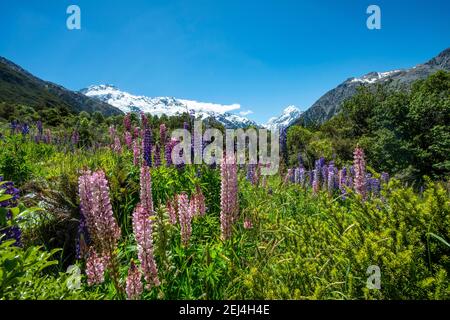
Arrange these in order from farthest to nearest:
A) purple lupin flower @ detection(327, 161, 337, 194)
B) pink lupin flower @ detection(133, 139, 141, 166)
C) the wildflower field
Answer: purple lupin flower @ detection(327, 161, 337, 194) → pink lupin flower @ detection(133, 139, 141, 166) → the wildflower field

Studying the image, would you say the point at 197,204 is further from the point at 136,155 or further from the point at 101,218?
the point at 136,155

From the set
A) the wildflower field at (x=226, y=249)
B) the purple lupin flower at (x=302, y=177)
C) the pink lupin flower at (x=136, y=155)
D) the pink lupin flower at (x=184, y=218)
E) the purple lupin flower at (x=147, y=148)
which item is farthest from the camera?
the purple lupin flower at (x=302, y=177)

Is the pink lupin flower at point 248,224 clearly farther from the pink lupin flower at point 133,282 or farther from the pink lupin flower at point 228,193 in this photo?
the pink lupin flower at point 133,282

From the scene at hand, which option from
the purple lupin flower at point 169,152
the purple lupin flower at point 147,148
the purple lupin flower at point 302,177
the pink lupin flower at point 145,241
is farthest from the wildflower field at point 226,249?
the purple lupin flower at point 302,177

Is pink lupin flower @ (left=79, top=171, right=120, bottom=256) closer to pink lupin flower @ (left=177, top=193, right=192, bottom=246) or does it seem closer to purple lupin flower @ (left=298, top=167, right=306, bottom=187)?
pink lupin flower @ (left=177, top=193, right=192, bottom=246)

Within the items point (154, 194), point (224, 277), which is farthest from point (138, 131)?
point (224, 277)

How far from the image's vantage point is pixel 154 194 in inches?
214

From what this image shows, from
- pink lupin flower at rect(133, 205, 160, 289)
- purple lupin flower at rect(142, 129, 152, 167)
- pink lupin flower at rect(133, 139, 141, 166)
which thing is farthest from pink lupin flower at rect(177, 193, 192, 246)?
pink lupin flower at rect(133, 139, 141, 166)

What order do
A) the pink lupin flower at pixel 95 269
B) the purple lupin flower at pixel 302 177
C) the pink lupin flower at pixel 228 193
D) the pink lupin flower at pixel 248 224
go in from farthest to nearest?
the purple lupin flower at pixel 302 177, the pink lupin flower at pixel 248 224, the pink lupin flower at pixel 228 193, the pink lupin flower at pixel 95 269

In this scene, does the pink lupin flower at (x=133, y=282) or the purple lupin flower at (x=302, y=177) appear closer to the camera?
the pink lupin flower at (x=133, y=282)

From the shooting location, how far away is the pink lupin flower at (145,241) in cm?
218

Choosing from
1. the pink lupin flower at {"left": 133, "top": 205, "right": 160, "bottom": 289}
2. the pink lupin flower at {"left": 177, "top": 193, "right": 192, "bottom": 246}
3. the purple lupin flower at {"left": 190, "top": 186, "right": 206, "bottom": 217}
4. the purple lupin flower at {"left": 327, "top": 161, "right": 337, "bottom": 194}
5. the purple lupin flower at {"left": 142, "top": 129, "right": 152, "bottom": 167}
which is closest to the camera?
the pink lupin flower at {"left": 133, "top": 205, "right": 160, "bottom": 289}

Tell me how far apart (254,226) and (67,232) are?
301 centimetres

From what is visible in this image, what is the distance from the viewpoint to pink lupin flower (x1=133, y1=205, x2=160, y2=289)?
218 cm
